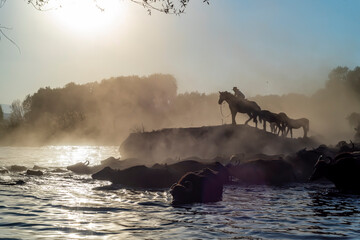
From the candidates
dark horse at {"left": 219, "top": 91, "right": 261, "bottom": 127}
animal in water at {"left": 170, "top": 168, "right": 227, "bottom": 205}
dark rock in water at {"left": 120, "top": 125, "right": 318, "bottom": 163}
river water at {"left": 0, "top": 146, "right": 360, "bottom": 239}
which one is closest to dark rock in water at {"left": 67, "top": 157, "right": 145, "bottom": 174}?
dark rock in water at {"left": 120, "top": 125, "right": 318, "bottom": 163}

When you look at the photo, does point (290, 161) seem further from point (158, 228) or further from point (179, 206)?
point (158, 228)

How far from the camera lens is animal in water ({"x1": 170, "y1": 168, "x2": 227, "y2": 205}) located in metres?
13.3

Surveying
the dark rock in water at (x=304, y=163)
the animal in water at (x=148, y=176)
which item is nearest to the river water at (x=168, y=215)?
the animal in water at (x=148, y=176)

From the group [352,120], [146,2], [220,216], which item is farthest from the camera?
[352,120]

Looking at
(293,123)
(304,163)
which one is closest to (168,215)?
(304,163)

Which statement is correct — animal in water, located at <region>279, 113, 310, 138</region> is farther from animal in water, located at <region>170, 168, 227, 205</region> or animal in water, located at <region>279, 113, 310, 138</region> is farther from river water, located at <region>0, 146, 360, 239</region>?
animal in water, located at <region>170, 168, 227, 205</region>

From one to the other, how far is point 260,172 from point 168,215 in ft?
30.0

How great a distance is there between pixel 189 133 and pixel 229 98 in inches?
178

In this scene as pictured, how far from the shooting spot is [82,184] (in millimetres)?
19156

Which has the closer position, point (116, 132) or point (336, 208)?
point (336, 208)

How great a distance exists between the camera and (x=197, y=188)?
44.7 ft

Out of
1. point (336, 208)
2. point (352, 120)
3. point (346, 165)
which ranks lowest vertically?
point (336, 208)

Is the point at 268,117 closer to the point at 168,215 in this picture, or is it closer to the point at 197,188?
the point at 197,188

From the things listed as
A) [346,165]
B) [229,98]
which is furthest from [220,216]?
[229,98]
